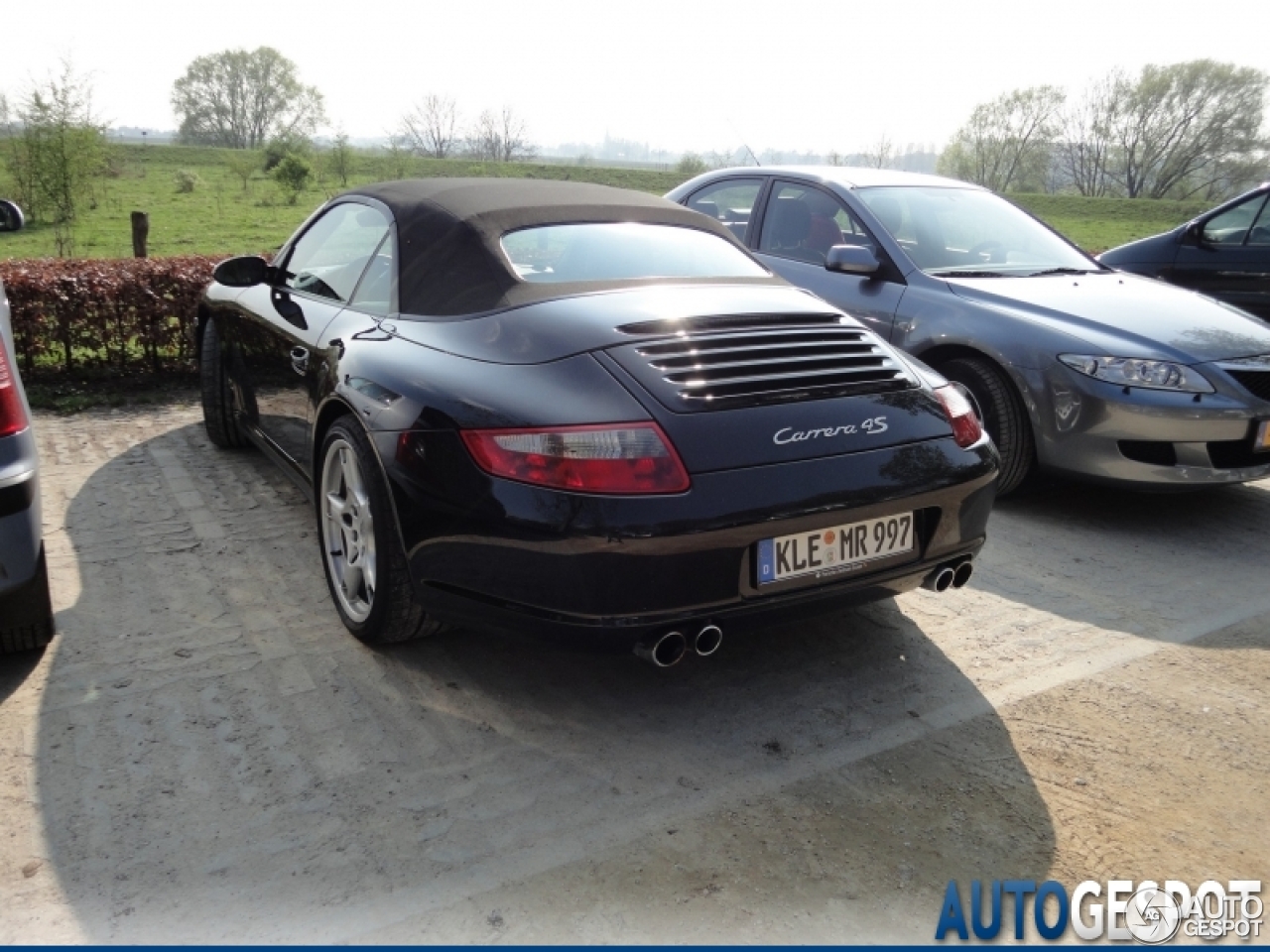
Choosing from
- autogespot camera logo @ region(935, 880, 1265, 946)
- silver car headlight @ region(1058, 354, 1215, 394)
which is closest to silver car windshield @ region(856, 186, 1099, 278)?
silver car headlight @ region(1058, 354, 1215, 394)

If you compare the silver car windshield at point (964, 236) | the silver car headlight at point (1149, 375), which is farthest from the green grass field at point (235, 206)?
the silver car headlight at point (1149, 375)

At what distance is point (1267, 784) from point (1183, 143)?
66562mm

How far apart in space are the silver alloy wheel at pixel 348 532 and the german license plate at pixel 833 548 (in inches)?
48.4

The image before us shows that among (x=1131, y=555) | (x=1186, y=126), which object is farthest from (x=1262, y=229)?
(x=1186, y=126)

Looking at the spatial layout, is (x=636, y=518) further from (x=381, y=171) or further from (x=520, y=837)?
(x=381, y=171)

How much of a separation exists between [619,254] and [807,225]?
9.26 ft

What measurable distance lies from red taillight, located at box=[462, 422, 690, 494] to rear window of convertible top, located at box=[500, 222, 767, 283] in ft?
2.83

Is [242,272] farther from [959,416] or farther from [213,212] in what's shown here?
[213,212]

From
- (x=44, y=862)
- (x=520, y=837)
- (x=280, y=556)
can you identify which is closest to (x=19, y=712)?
(x=44, y=862)

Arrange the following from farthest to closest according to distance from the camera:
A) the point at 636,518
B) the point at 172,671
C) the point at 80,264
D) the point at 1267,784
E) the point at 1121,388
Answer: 1. the point at 80,264
2. the point at 1121,388
3. the point at 172,671
4. the point at 1267,784
5. the point at 636,518

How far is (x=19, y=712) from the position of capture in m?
2.93

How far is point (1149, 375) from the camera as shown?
4.62 meters

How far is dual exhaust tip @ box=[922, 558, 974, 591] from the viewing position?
3049 millimetres

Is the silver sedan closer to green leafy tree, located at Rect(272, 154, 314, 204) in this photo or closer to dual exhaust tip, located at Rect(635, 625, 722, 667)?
dual exhaust tip, located at Rect(635, 625, 722, 667)
